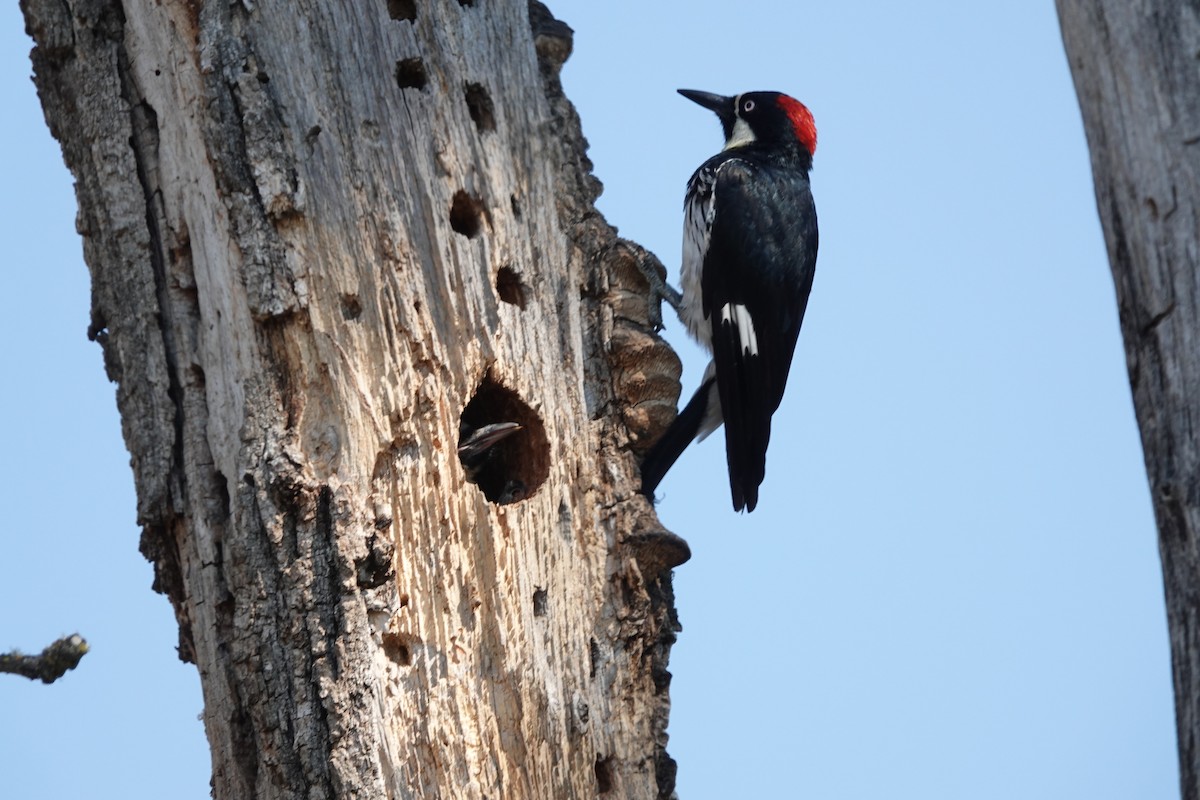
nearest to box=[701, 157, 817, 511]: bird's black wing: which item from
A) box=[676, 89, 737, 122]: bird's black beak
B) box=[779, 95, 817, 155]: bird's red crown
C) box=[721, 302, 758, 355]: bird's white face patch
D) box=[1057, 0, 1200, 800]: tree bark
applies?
box=[721, 302, 758, 355]: bird's white face patch

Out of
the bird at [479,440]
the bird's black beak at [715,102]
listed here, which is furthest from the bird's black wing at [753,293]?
the bird at [479,440]

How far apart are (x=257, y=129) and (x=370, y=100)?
246 millimetres

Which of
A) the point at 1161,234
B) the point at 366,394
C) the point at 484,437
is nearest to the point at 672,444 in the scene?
the point at 484,437

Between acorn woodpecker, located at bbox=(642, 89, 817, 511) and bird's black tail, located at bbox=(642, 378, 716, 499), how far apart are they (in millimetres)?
12

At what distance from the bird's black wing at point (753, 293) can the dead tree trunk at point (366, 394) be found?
110 centimetres

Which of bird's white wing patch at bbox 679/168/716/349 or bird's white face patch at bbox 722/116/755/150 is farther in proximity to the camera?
bird's white face patch at bbox 722/116/755/150

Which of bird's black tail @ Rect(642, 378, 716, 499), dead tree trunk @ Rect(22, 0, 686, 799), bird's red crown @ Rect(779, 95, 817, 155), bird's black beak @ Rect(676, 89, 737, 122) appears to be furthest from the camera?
bird's black beak @ Rect(676, 89, 737, 122)

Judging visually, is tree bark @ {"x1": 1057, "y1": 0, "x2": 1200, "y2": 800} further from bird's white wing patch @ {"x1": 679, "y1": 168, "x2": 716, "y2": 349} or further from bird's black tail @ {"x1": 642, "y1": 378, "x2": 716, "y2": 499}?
bird's white wing patch @ {"x1": 679, "y1": 168, "x2": 716, "y2": 349}

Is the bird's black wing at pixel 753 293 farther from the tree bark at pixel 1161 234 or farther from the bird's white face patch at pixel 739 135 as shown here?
the tree bark at pixel 1161 234

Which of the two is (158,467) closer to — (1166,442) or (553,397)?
(553,397)

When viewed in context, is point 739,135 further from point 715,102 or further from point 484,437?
point 484,437

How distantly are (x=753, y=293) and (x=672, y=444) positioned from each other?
107 centimetres

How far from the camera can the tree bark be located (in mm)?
1915

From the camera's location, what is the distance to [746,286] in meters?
4.74
